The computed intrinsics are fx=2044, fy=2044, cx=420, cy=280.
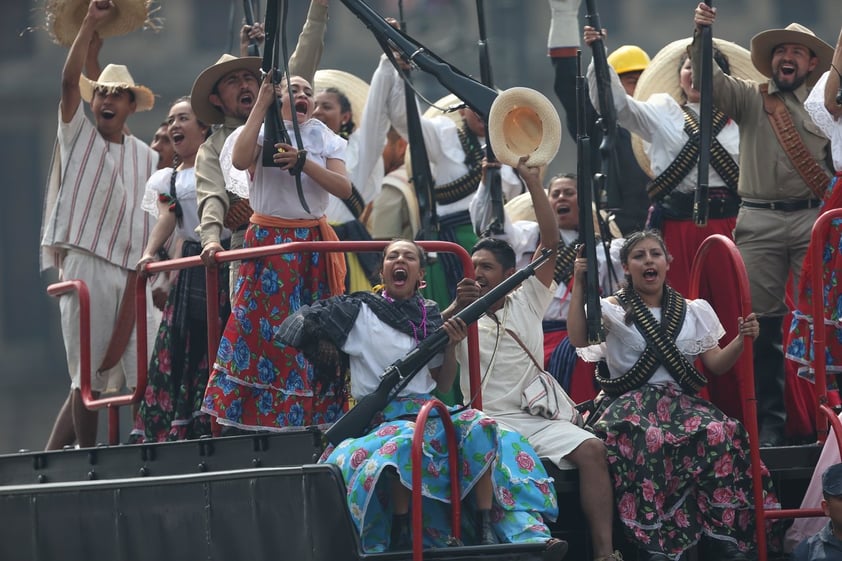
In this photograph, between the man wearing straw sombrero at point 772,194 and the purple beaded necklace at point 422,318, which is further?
the man wearing straw sombrero at point 772,194

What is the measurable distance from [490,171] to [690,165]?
1166 millimetres

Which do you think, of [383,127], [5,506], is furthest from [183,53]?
[5,506]

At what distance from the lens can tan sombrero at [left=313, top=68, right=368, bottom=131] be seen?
13117 millimetres

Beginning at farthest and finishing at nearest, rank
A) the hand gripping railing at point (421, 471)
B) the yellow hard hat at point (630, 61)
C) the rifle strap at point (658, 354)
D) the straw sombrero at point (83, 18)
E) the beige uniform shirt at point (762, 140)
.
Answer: the yellow hard hat at point (630, 61)
the straw sombrero at point (83, 18)
the beige uniform shirt at point (762, 140)
the rifle strap at point (658, 354)
the hand gripping railing at point (421, 471)

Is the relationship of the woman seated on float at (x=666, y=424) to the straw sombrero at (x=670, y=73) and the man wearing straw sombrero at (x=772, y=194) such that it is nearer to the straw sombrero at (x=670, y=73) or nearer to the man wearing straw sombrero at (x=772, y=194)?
the man wearing straw sombrero at (x=772, y=194)

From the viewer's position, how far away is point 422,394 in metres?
8.92

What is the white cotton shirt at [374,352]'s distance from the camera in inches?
352

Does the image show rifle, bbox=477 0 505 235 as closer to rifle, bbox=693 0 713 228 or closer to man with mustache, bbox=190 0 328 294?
man with mustache, bbox=190 0 328 294

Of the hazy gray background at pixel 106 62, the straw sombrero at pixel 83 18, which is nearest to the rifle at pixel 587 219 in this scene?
the straw sombrero at pixel 83 18

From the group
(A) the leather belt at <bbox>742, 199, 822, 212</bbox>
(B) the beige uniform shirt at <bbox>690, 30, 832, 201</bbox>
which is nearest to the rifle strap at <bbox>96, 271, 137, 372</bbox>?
(B) the beige uniform shirt at <bbox>690, 30, 832, 201</bbox>

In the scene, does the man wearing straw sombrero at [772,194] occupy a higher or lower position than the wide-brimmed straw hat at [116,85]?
lower

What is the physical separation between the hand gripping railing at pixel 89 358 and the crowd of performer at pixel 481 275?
0.38ft

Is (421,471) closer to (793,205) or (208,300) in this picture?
(208,300)

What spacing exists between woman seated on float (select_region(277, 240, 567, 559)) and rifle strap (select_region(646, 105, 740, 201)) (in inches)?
91.5
